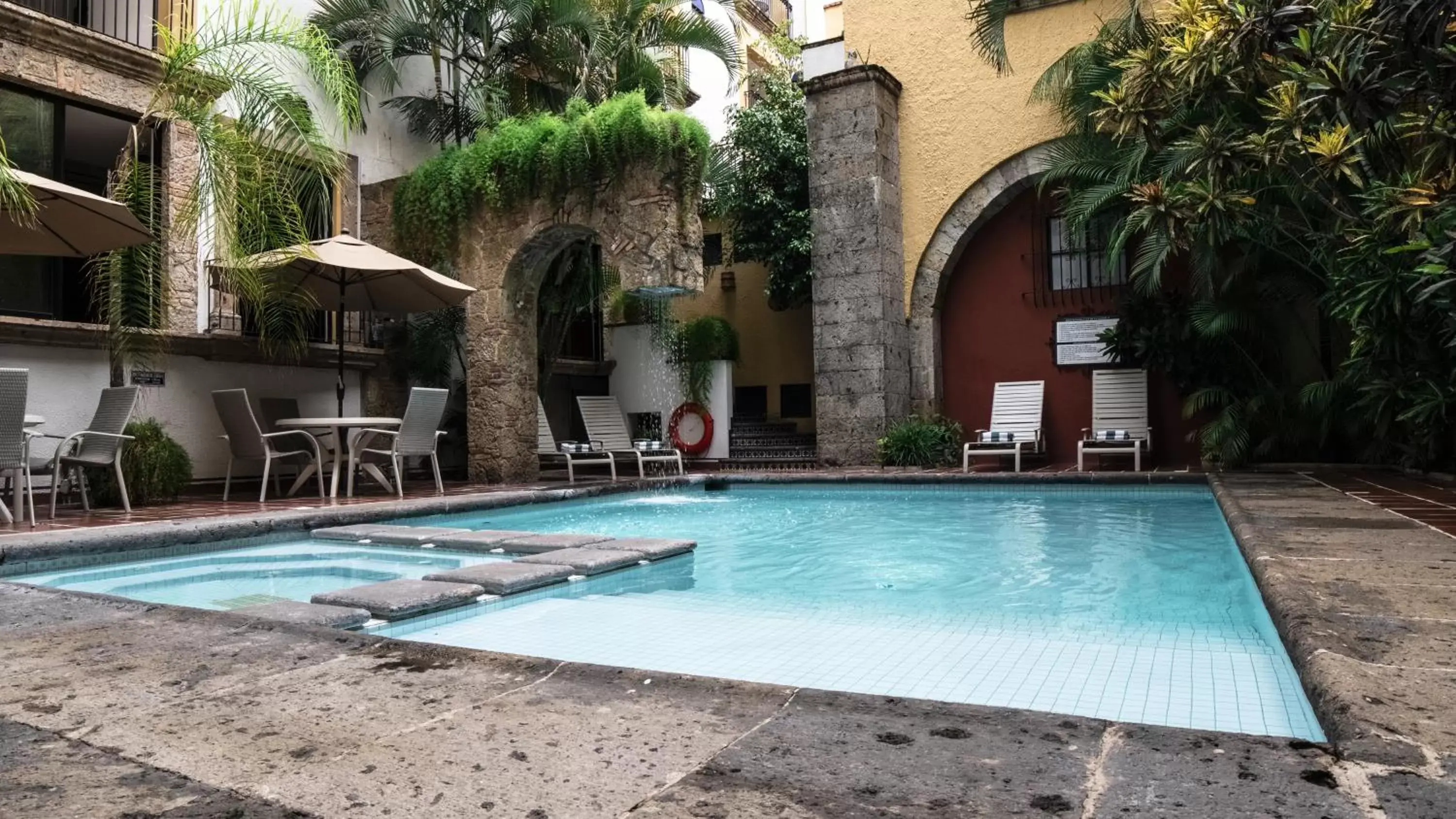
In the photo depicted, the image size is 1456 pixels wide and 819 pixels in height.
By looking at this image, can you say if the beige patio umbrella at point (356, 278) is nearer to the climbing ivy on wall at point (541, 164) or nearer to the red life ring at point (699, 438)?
the climbing ivy on wall at point (541, 164)

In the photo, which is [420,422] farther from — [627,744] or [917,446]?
[627,744]

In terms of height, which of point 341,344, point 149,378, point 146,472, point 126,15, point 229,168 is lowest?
point 146,472

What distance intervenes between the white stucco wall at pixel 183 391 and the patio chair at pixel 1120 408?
812 centimetres

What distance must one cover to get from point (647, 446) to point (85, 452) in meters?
5.49

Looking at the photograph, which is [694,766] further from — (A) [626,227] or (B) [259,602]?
(A) [626,227]

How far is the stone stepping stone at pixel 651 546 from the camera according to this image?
452 cm

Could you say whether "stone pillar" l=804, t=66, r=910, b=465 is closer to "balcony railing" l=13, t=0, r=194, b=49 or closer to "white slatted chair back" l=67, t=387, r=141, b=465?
"balcony railing" l=13, t=0, r=194, b=49

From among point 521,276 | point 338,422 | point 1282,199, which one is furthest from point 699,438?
point 1282,199

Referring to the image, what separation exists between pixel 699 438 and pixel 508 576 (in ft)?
30.4

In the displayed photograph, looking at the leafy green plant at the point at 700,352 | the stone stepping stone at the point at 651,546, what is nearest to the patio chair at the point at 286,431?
the stone stepping stone at the point at 651,546

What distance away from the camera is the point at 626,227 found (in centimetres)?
943

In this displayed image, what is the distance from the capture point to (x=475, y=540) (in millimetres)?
5055

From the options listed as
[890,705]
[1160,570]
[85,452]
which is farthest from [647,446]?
[890,705]

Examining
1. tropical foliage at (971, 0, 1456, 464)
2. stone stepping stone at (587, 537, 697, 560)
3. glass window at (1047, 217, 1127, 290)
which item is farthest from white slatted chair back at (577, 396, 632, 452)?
stone stepping stone at (587, 537, 697, 560)
